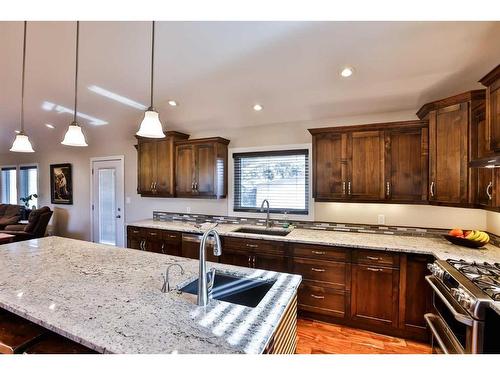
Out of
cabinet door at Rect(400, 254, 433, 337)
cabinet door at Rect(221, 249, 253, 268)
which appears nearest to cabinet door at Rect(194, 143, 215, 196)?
cabinet door at Rect(221, 249, 253, 268)

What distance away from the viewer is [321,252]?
2.56m

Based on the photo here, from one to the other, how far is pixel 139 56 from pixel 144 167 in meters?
1.88

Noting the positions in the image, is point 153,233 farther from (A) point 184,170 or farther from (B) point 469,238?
(B) point 469,238

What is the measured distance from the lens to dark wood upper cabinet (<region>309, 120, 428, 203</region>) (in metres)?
2.59

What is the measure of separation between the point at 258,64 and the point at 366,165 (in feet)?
5.46

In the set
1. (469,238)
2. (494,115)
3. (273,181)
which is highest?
(494,115)

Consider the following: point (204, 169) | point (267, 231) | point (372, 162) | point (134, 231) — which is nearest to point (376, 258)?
point (372, 162)

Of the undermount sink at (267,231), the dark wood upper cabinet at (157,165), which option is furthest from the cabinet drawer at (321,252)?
the dark wood upper cabinet at (157,165)

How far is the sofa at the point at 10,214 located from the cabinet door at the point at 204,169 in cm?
529

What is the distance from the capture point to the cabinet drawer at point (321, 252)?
97.4 inches

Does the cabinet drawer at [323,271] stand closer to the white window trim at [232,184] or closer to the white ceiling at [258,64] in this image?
the white window trim at [232,184]

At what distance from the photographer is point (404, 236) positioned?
111 inches

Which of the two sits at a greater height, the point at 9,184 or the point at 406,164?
the point at 406,164

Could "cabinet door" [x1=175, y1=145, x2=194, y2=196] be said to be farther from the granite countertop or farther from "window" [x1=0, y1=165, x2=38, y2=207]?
"window" [x1=0, y1=165, x2=38, y2=207]
